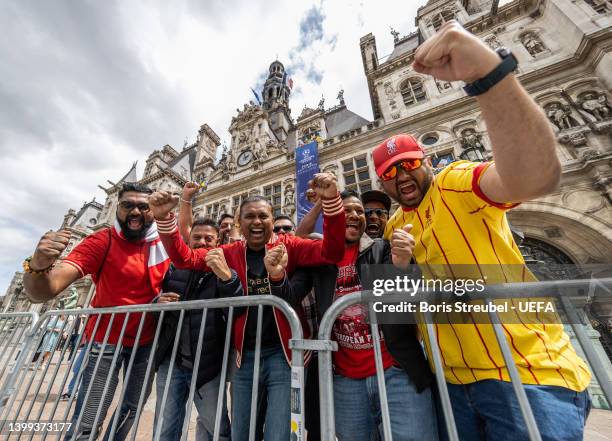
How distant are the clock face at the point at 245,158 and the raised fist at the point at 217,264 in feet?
49.9

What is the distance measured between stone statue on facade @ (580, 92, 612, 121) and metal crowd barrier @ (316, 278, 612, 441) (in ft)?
33.4

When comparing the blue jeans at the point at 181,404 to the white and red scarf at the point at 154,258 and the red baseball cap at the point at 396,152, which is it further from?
the red baseball cap at the point at 396,152

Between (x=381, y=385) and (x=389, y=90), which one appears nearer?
(x=381, y=385)

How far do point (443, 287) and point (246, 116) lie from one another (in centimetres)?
2054

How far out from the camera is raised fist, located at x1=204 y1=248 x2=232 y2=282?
5.96 feet

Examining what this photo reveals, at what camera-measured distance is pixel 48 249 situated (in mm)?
1761

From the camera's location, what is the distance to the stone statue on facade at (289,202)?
466 inches

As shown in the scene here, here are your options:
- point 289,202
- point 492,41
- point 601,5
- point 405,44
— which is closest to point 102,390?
point 289,202

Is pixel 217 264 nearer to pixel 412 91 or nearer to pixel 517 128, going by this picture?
pixel 517 128

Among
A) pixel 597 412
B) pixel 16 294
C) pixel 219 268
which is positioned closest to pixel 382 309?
pixel 219 268

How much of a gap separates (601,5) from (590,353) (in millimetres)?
15151

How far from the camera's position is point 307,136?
50.4 feet

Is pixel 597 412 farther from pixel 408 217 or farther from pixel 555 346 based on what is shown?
pixel 408 217

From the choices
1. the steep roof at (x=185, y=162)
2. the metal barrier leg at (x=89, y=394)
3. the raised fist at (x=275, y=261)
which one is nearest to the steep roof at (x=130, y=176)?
the steep roof at (x=185, y=162)
